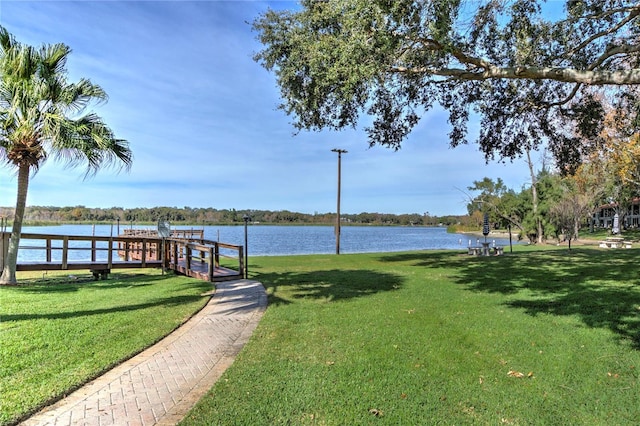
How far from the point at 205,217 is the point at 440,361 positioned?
82592 mm

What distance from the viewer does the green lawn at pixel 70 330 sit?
367 cm

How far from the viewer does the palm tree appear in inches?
360

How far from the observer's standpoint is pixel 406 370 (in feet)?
13.1

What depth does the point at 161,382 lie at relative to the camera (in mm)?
3818

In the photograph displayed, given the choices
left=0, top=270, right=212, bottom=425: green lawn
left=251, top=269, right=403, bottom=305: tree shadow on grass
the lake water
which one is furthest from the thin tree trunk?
left=0, top=270, right=212, bottom=425: green lawn

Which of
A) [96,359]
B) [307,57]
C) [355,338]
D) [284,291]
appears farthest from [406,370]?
[307,57]

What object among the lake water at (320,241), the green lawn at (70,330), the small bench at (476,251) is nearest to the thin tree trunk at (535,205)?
the lake water at (320,241)

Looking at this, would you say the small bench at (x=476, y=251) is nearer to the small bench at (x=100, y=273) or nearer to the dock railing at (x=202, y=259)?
the dock railing at (x=202, y=259)

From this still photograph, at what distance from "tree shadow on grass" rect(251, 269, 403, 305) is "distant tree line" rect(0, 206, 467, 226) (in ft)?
107

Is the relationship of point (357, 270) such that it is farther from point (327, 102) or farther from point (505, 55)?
point (505, 55)

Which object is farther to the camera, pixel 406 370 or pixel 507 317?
pixel 507 317

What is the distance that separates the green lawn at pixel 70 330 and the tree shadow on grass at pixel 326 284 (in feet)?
5.69

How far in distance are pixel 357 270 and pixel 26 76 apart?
34.6ft

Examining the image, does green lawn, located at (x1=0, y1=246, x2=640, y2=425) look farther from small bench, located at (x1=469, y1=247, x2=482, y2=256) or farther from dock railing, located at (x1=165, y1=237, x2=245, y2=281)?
small bench, located at (x1=469, y1=247, x2=482, y2=256)
